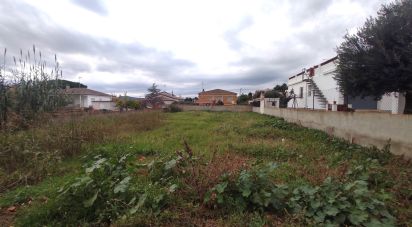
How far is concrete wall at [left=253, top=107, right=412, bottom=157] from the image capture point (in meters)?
6.04

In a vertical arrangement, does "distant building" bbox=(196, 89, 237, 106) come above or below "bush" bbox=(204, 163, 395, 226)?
above

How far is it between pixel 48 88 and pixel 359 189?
25.7 ft

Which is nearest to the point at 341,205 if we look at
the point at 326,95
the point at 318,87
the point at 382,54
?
the point at 382,54

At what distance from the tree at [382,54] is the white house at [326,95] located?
2.20 metres

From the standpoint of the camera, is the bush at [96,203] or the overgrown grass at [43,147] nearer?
the bush at [96,203]

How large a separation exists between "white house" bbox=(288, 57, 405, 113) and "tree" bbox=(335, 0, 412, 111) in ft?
7.23

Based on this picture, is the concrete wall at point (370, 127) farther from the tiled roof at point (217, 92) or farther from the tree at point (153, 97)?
the tiled roof at point (217, 92)

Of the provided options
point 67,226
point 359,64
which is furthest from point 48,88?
point 359,64

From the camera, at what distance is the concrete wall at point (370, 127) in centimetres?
604

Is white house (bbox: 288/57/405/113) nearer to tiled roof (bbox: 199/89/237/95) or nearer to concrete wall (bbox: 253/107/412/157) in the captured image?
concrete wall (bbox: 253/107/412/157)

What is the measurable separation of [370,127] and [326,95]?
13607 millimetres

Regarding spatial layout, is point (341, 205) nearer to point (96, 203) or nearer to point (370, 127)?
point (96, 203)

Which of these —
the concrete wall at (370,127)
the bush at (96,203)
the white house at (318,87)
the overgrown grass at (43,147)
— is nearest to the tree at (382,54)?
the concrete wall at (370,127)

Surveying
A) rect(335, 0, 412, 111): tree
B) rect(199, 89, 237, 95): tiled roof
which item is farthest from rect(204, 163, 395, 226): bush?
rect(199, 89, 237, 95): tiled roof
